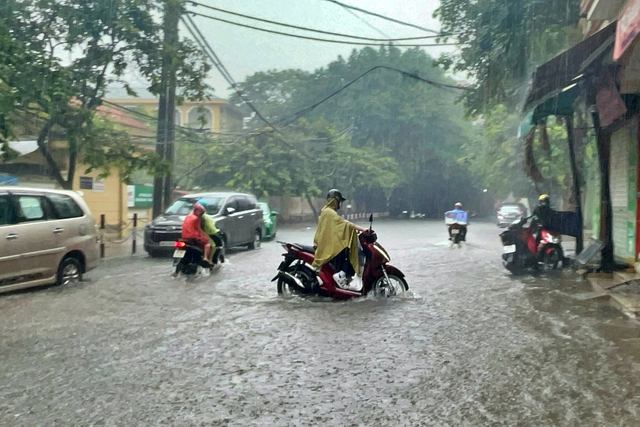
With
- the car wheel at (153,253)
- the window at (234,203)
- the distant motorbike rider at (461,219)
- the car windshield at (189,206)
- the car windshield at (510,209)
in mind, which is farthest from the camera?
the car windshield at (510,209)

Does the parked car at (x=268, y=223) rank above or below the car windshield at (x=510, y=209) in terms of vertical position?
below

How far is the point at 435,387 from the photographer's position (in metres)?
5.22

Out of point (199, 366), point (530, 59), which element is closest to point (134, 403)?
point (199, 366)

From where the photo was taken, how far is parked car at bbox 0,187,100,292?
9508 mm

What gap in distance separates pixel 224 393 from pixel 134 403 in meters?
0.65

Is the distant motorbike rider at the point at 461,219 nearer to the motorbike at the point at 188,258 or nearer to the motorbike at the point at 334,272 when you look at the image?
the motorbike at the point at 188,258

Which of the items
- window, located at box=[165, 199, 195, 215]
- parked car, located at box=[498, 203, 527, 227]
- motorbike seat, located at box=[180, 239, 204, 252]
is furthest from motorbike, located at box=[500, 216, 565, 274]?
parked car, located at box=[498, 203, 527, 227]

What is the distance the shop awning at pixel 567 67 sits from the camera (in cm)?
991

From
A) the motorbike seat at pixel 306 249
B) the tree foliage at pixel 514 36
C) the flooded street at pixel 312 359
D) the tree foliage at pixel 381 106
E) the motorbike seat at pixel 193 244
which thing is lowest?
the flooded street at pixel 312 359

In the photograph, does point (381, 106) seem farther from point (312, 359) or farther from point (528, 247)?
point (312, 359)

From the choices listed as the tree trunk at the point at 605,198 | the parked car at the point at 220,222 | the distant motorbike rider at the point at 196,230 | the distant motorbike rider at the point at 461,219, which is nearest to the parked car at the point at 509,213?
the distant motorbike rider at the point at 461,219

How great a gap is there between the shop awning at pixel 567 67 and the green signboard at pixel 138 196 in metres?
18.2

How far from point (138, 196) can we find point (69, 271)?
645 inches

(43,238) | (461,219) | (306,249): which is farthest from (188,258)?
(461,219)
